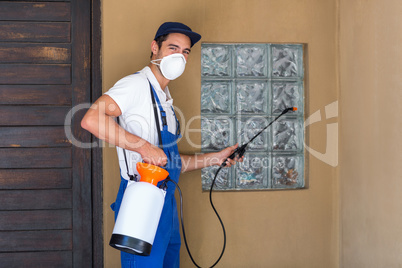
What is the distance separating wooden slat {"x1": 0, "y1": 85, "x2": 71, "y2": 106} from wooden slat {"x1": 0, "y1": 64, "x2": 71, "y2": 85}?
0.07 feet

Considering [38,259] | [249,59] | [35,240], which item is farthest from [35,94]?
[249,59]

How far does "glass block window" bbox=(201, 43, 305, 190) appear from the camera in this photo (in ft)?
7.47

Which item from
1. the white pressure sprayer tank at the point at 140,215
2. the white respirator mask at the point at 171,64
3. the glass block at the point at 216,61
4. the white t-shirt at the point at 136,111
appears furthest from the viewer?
the glass block at the point at 216,61

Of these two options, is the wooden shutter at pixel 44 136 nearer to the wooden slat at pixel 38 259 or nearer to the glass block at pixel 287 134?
the wooden slat at pixel 38 259

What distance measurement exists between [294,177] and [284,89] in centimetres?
53

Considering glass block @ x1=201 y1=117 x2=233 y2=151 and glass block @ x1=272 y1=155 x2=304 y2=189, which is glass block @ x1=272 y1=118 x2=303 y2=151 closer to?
glass block @ x1=272 y1=155 x2=304 y2=189

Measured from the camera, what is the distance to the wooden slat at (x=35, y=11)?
2162 millimetres

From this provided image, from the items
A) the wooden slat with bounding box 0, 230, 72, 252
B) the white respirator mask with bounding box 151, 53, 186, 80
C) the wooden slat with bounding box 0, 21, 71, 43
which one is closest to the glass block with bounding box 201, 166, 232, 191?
Answer: the white respirator mask with bounding box 151, 53, 186, 80

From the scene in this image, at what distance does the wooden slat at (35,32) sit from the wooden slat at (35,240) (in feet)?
3.53

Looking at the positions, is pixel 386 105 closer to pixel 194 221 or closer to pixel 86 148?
pixel 194 221

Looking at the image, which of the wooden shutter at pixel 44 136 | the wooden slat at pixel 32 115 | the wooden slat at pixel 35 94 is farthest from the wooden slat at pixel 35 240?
the wooden slat at pixel 35 94

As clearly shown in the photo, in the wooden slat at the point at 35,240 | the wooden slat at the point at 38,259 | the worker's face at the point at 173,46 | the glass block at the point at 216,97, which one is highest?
the worker's face at the point at 173,46

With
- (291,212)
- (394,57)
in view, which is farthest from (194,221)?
(394,57)

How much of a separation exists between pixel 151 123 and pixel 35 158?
882mm
